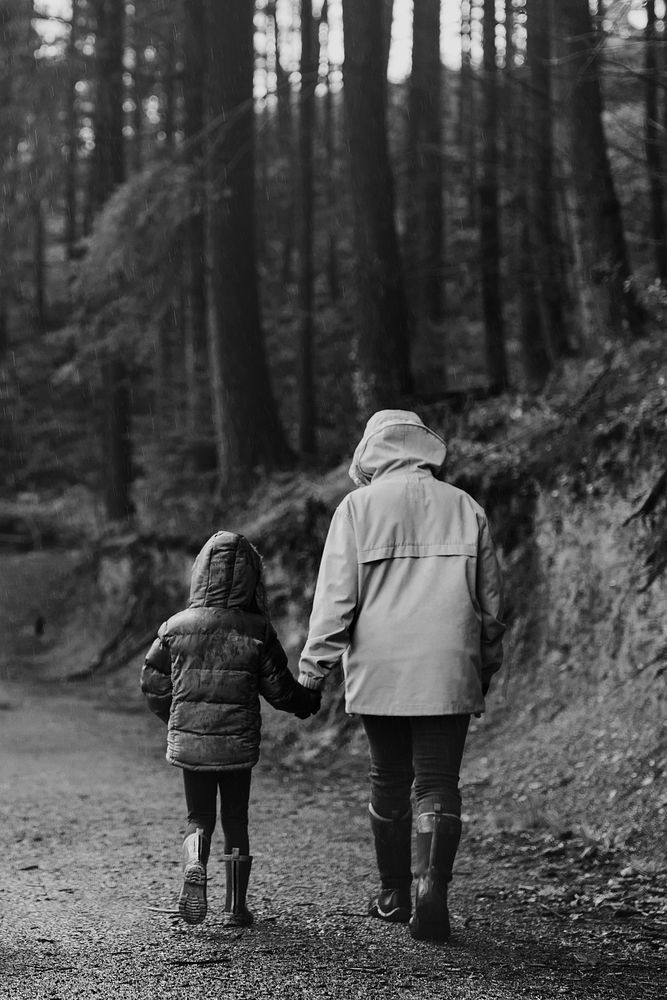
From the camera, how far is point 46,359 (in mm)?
34594

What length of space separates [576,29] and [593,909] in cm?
926

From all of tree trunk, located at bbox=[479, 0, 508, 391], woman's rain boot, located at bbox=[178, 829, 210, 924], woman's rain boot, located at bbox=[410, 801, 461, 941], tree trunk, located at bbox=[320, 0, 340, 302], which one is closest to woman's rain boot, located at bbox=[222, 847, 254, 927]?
woman's rain boot, located at bbox=[178, 829, 210, 924]

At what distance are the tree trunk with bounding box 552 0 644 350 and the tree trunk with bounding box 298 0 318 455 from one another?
6.71 meters

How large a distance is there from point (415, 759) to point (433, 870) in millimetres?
452

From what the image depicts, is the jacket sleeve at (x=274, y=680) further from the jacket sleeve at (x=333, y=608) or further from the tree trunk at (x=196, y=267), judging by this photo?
the tree trunk at (x=196, y=267)

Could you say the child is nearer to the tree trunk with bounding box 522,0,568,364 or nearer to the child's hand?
the child's hand

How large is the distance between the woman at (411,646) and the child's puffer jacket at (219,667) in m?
0.23

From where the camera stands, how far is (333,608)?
482 centimetres

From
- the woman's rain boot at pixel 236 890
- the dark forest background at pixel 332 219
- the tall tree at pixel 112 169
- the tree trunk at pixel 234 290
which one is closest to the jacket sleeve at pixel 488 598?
the woman's rain boot at pixel 236 890

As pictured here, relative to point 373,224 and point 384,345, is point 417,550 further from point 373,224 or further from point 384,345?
point 373,224

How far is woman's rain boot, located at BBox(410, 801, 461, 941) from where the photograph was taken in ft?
14.8

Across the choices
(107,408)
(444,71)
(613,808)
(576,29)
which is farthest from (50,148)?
(613,808)

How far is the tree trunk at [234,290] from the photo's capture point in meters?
15.7

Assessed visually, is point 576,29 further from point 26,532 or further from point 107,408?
point 26,532
